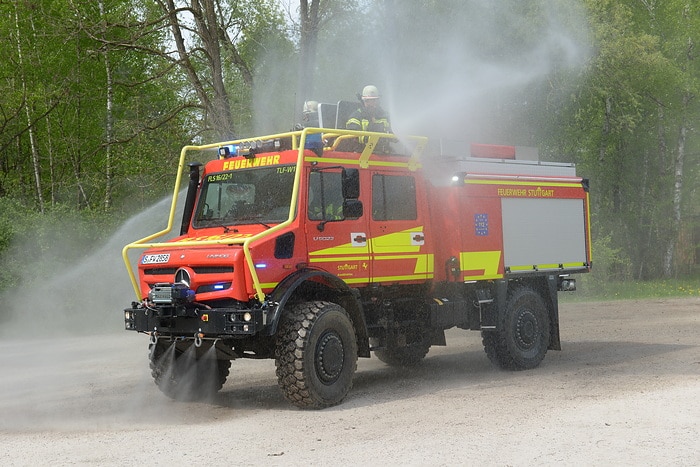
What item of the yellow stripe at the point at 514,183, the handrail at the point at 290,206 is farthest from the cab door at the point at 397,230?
the yellow stripe at the point at 514,183

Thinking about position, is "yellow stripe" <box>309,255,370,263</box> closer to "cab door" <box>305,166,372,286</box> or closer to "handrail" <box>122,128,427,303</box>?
"cab door" <box>305,166,372,286</box>

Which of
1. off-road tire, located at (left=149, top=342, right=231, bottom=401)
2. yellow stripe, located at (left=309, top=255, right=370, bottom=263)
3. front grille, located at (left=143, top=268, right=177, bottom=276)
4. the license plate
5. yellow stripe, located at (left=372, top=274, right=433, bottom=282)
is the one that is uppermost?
the license plate

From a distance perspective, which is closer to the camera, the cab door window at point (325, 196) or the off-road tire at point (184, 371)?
the cab door window at point (325, 196)

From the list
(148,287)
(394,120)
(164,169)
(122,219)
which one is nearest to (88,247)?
(122,219)

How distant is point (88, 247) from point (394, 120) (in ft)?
27.0

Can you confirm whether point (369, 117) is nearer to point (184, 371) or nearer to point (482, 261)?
point (482, 261)

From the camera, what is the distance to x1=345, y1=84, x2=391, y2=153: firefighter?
37.8ft

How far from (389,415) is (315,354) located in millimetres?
1032

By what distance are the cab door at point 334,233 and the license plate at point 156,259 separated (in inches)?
61.7

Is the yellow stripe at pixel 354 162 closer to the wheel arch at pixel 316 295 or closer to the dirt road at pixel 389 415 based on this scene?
the wheel arch at pixel 316 295

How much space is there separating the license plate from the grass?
719 inches

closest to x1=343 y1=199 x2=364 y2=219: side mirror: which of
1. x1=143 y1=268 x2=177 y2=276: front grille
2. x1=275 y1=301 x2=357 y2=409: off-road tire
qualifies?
x1=275 y1=301 x2=357 y2=409: off-road tire

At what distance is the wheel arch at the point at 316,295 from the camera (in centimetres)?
938

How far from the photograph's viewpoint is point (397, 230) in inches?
436
